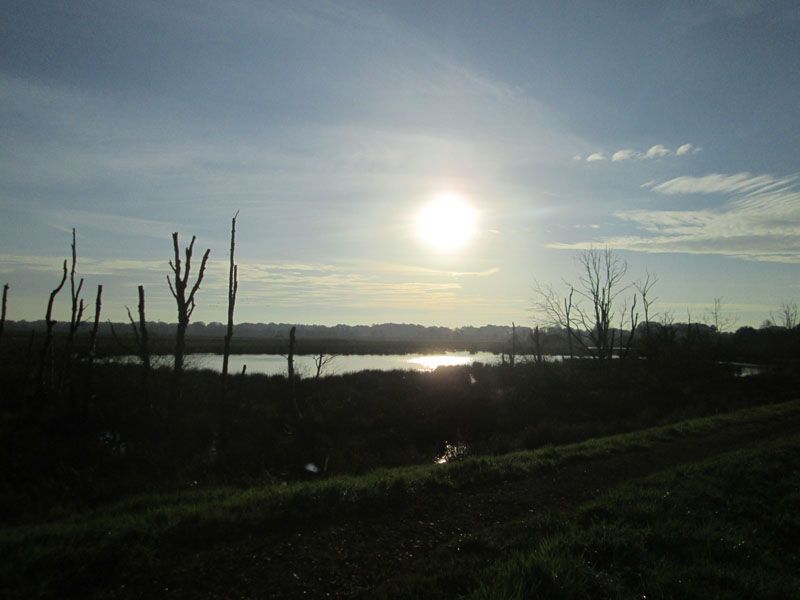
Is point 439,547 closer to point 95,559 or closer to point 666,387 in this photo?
point 95,559

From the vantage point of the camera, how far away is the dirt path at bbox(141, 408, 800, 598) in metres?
4.70

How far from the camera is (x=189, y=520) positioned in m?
5.90

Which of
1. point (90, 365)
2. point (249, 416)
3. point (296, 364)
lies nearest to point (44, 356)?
point (90, 365)

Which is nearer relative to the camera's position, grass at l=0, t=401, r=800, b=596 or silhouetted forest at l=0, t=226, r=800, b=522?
grass at l=0, t=401, r=800, b=596

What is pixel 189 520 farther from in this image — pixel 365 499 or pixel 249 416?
pixel 249 416

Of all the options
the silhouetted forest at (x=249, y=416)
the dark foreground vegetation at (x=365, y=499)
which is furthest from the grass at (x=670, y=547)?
the silhouetted forest at (x=249, y=416)

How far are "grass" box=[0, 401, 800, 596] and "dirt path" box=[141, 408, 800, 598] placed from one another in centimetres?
27

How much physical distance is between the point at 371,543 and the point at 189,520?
2156 mm

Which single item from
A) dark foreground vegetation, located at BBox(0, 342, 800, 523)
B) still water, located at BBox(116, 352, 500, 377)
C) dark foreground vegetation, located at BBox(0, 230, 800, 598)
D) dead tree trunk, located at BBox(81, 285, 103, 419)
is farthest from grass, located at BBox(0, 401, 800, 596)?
still water, located at BBox(116, 352, 500, 377)

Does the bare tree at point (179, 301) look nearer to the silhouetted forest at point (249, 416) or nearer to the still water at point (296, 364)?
the silhouetted forest at point (249, 416)

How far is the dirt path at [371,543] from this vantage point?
4695 mm

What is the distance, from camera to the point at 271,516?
621 cm

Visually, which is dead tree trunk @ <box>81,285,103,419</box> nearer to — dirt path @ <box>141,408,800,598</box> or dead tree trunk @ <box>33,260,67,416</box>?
dead tree trunk @ <box>33,260,67,416</box>

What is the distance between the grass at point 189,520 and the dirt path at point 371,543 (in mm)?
272
